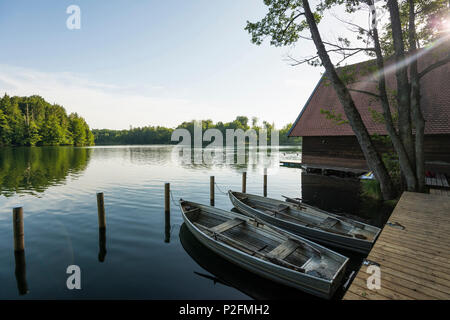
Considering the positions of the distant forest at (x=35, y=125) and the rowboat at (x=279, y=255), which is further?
the distant forest at (x=35, y=125)

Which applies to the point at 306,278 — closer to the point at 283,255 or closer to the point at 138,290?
the point at 283,255

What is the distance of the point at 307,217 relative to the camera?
30.3 ft

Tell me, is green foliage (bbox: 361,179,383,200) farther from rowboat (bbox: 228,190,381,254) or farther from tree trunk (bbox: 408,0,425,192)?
rowboat (bbox: 228,190,381,254)

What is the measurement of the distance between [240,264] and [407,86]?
11.8 metres

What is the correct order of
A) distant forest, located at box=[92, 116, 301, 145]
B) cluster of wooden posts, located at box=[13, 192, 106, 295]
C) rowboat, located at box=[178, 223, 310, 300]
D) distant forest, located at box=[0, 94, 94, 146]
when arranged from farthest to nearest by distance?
distant forest, located at box=[92, 116, 301, 145] < distant forest, located at box=[0, 94, 94, 146] < cluster of wooden posts, located at box=[13, 192, 106, 295] < rowboat, located at box=[178, 223, 310, 300]

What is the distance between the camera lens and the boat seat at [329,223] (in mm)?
7955

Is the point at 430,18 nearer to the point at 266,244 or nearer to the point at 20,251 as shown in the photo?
the point at 266,244

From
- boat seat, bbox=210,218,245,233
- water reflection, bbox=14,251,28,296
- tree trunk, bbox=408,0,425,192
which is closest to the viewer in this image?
water reflection, bbox=14,251,28,296

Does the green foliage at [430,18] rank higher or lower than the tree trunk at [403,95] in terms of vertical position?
higher

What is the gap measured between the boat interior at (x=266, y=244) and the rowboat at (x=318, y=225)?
179 cm

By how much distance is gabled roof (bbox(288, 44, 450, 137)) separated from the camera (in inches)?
620

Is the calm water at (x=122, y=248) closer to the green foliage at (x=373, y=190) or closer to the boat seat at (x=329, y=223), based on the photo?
the green foliage at (x=373, y=190)

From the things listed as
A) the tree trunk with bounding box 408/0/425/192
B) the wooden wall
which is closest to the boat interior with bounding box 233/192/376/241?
the tree trunk with bounding box 408/0/425/192

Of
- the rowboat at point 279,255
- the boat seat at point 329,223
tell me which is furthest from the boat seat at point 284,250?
the boat seat at point 329,223
